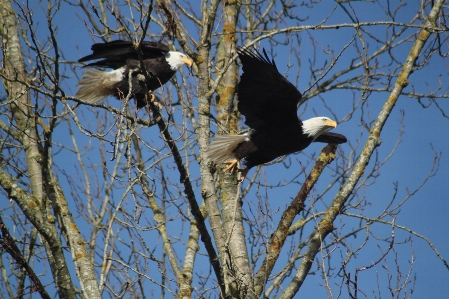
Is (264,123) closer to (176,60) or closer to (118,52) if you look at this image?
(176,60)

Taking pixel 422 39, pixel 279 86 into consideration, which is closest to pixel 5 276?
pixel 279 86

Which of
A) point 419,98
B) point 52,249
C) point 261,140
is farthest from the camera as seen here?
point 419,98

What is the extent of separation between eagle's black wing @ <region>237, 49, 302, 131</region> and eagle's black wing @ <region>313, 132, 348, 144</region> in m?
0.51

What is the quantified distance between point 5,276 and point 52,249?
261 centimetres

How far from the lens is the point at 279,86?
4598 mm

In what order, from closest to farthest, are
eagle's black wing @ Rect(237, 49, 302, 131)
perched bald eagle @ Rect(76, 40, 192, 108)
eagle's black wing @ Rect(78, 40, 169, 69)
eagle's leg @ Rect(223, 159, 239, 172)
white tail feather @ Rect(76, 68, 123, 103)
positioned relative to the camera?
eagle's black wing @ Rect(237, 49, 302, 131), eagle's leg @ Rect(223, 159, 239, 172), eagle's black wing @ Rect(78, 40, 169, 69), perched bald eagle @ Rect(76, 40, 192, 108), white tail feather @ Rect(76, 68, 123, 103)

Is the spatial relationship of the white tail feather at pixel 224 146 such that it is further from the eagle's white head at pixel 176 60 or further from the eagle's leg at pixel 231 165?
the eagle's white head at pixel 176 60

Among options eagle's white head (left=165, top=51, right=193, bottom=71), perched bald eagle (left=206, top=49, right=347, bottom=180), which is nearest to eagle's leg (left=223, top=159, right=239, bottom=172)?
perched bald eagle (left=206, top=49, right=347, bottom=180)

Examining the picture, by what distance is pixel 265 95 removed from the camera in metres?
4.70

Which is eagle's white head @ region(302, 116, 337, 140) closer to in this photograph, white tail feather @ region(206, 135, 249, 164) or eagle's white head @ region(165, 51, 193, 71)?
white tail feather @ region(206, 135, 249, 164)

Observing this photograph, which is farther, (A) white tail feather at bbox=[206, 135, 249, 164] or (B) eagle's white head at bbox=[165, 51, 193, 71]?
(B) eagle's white head at bbox=[165, 51, 193, 71]

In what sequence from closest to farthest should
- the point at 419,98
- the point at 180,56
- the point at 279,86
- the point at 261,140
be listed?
1. the point at 279,86
2. the point at 261,140
3. the point at 180,56
4. the point at 419,98

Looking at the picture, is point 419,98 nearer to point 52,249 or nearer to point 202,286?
point 202,286

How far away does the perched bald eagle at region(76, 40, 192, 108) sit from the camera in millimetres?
5414
